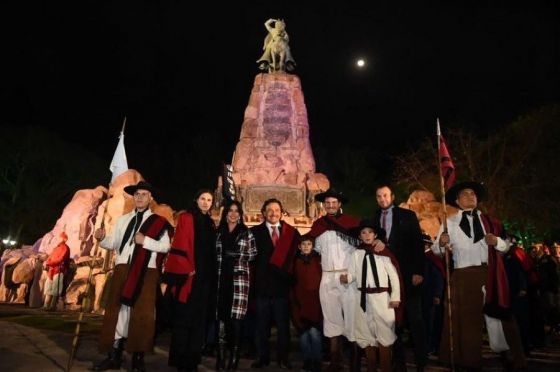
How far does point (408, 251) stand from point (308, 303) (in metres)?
1.42

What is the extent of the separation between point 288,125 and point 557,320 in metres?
14.5

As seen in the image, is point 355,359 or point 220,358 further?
point 220,358

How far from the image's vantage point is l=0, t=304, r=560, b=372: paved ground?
5141 mm

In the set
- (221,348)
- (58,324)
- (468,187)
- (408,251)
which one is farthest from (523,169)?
(58,324)

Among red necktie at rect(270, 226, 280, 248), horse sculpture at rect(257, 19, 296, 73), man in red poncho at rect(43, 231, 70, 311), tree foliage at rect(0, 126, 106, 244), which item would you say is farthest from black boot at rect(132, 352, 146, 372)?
tree foliage at rect(0, 126, 106, 244)

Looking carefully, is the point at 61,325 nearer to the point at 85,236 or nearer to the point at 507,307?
the point at 507,307

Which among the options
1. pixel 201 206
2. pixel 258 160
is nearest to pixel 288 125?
pixel 258 160

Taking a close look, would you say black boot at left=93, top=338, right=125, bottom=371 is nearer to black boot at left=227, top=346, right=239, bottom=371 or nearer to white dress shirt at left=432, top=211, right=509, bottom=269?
black boot at left=227, top=346, right=239, bottom=371

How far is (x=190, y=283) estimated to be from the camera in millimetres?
5039

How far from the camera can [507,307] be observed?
5090 mm

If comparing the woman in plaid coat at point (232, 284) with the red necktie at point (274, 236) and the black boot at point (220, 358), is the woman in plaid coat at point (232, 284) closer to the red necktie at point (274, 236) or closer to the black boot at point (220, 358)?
the black boot at point (220, 358)

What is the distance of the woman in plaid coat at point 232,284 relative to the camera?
5379 mm

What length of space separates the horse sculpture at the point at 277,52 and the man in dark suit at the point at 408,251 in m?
19.0

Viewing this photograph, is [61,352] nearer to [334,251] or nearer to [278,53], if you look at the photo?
[334,251]
